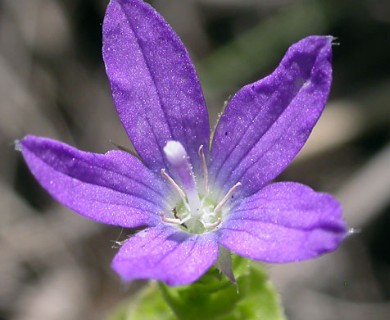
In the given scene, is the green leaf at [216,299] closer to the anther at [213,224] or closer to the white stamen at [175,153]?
the anther at [213,224]

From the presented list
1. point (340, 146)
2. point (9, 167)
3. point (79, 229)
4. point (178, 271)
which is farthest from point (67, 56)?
point (178, 271)

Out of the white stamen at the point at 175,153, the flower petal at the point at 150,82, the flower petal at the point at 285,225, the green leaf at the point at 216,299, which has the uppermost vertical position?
the flower petal at the point at 150,82

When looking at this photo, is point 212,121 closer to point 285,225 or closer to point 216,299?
point 216,299

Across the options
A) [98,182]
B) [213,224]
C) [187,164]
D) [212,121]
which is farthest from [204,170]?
[212,121]

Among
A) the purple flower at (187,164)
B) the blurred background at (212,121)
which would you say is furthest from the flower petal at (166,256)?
the blurred background at (212,121)

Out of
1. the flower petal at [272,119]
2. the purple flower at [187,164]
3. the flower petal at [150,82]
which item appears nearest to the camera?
the purple flower at [187,164]

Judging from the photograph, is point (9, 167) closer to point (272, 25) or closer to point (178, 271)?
point (272, 25)
